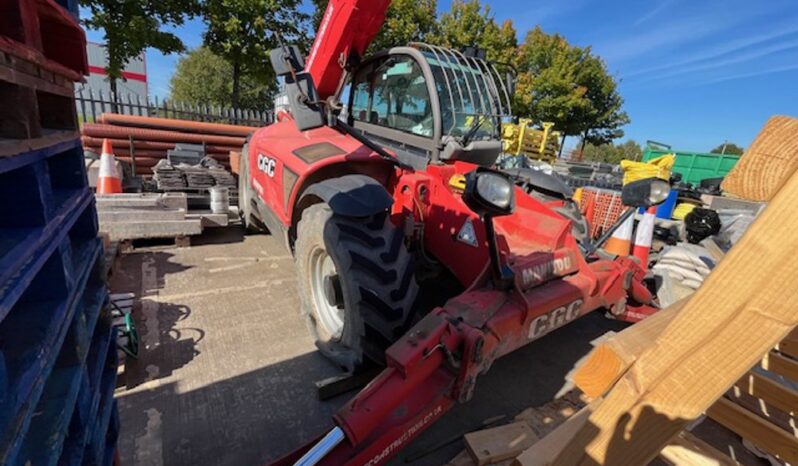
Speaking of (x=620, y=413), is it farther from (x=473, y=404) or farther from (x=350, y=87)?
(x=350, y=87)

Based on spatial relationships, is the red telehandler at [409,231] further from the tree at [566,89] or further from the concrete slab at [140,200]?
the tree at [566,89]

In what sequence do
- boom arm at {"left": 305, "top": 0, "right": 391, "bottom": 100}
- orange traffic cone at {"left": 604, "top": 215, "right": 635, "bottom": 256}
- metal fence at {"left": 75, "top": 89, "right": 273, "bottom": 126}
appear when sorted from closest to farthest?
boom arm at {"left": 305, "top": 0, "right": 391, "bottom": 100} → orange traffic cone at {"left": 604, "top": 215, "right": 635, "bottom": 256} → metal fence at {"left": 75, "top": 89, "right": 273, "bottom": 126}

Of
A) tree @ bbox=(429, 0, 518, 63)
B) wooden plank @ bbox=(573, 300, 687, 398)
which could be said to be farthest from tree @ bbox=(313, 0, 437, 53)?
wooden plank @ bbox=(573, 300, 687, 398)

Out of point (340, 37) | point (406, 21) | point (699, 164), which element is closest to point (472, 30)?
point (406, 21)

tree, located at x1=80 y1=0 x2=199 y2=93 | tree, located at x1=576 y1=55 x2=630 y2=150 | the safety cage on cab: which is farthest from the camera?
tree, located at x1=576 y1=55 x2=630 y2=150

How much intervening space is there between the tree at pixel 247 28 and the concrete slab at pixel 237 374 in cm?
1146

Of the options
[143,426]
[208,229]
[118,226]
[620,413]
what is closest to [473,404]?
[620,413]

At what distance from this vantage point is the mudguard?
243 centimetres

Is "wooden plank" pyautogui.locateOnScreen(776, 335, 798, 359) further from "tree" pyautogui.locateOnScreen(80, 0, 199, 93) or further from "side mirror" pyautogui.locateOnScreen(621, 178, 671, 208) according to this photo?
"tree" pyautogui.locateOnScreen(80, 0, 199, 93)

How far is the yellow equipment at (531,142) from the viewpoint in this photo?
54.0 feet

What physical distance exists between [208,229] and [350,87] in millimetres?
3418

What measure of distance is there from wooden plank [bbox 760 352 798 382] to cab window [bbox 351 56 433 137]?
8.70ft

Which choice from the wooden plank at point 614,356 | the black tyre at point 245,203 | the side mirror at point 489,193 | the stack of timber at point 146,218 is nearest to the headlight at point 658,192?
the side mirror at point 489,193

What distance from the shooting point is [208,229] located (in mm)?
5992
